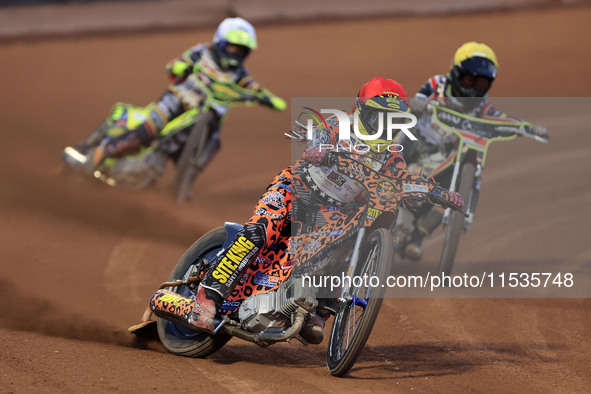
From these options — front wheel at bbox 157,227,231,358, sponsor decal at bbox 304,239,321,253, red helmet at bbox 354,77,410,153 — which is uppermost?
red helmet at bbox 354,77,410,153

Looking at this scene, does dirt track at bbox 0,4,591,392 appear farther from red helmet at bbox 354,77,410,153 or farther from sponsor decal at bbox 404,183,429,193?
red helmet at bbox 354,77,410,153

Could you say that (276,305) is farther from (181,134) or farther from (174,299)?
(181,134)

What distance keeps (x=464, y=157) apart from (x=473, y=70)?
39.5 inches

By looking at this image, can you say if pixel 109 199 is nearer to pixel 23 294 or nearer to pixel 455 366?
pixel 23 294

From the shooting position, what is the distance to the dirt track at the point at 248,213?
6.98m

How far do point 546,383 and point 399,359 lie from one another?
108cm

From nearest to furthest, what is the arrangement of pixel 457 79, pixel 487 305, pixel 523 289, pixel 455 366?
pixel 455 366, pixel 487 305, pixel 523 289, pixel 457 79

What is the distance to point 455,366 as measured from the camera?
24.3 ft

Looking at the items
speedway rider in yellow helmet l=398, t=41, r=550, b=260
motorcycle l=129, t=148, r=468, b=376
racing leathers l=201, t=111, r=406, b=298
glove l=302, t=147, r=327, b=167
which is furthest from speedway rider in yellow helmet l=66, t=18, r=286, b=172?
glove l=302, t=147, r=327, b=167

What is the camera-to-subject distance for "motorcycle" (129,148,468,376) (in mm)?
6582

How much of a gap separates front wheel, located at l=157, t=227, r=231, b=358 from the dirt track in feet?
0.43

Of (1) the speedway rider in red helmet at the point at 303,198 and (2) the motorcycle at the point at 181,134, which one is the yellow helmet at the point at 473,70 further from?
(1) the speedway rider in red helmet at the point at 303,198

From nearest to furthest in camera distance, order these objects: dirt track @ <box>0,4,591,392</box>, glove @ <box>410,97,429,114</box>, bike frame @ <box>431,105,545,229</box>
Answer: dirt track @ <box>0,4,591,392</box>, bike frame @ <box>431,105,545,229</box>, glove @ <box>410,97,429,114</box>

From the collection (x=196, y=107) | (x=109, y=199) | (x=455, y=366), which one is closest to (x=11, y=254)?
(x=109, y=199)
